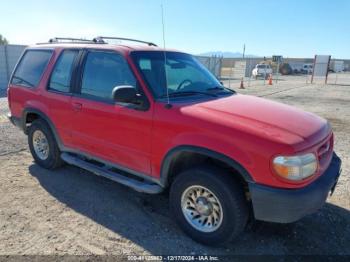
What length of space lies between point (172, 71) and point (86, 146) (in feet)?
5.00

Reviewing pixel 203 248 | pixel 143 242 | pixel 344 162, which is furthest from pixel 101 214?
pixel 344 162

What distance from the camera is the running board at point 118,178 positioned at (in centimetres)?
367

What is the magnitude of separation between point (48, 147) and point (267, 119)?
345 cm

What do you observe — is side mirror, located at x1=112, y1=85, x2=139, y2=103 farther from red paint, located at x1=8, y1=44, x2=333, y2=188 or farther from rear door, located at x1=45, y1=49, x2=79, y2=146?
rear door, located at x1=45, y1=49, x2=79, y2=146

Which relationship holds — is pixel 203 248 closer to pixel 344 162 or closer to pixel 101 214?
pixel 101 214

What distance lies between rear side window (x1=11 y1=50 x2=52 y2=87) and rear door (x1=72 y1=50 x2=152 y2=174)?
3.43 ft

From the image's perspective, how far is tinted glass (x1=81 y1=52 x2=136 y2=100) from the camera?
12.7 ft

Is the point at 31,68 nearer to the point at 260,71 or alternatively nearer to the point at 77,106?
the point at 77,106

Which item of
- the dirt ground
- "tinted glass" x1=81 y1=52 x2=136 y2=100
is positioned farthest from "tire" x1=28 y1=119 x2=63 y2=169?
"tinted glass" x1=81 y1=52 x2=136 y2=100

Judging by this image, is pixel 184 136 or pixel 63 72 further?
pixel 63 72

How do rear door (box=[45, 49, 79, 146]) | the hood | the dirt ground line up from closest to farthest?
the hood, the dirt ground, rear door (box=[45, 49, 79, 146])

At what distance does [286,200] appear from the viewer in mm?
2803

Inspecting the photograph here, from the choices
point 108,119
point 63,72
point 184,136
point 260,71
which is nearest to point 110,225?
point 108,119

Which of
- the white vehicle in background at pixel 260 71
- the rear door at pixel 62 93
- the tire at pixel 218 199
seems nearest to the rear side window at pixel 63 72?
the rear door at pixel 62 93
